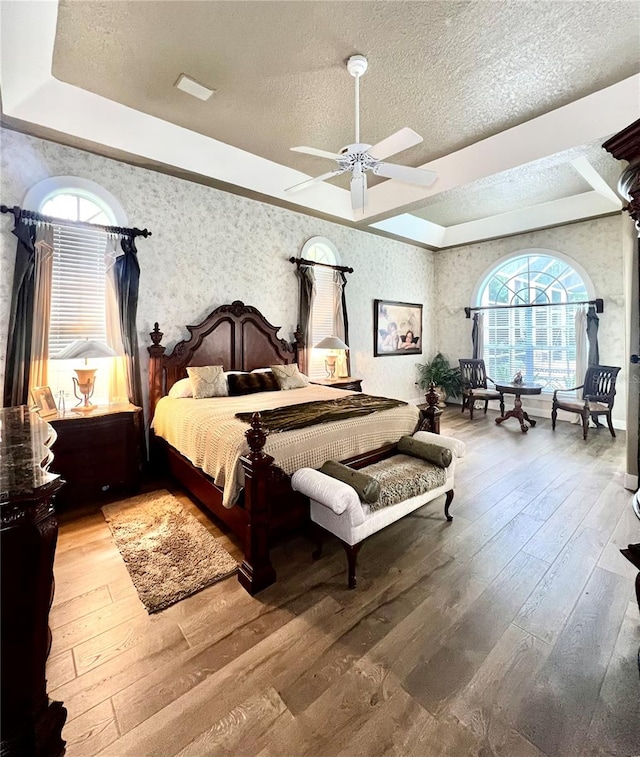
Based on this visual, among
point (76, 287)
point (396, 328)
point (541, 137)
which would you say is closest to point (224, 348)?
point (76, 287)

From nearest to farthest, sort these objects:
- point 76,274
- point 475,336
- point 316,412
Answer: point 316,412 < point 76,274 < point 475,336

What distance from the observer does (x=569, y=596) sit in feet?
6.72

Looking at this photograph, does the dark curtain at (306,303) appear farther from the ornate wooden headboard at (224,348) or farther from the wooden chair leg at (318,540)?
the wooden chair leg at (318,540)

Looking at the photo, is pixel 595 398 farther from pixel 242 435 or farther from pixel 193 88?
pixel 193 88

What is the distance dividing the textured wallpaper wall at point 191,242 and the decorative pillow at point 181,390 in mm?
573

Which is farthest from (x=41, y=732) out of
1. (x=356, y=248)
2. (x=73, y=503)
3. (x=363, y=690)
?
(x=356, y=248)

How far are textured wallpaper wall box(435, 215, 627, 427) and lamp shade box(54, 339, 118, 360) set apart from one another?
577 cm

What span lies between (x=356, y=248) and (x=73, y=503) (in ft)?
17.1

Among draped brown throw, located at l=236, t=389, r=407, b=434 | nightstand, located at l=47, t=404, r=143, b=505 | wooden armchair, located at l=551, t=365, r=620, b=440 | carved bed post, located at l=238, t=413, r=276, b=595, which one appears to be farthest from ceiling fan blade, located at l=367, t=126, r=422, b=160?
wooden armchair, located at l=551, t=365, r=620, b=440

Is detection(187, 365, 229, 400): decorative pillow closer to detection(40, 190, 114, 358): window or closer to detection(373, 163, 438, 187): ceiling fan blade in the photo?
detection(40, 190, 114, 358): window

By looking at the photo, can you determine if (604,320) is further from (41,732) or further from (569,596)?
(41,732)

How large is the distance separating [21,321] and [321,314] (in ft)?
11.9

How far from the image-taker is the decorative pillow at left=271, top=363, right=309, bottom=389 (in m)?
4.30

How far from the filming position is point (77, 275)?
3.48 m
